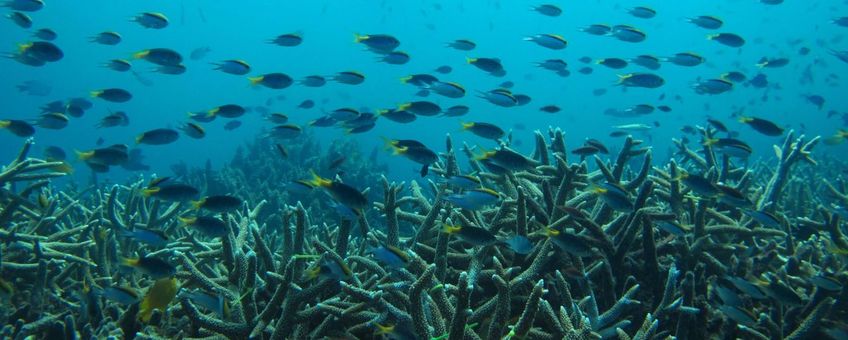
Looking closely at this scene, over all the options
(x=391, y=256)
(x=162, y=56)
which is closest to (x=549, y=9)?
(x=162, y=56)

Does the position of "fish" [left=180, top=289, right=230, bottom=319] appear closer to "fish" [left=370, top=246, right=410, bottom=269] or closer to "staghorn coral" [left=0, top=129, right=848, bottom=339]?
"staghorn coral" [left=0, top=129, right=848, bottom=339]

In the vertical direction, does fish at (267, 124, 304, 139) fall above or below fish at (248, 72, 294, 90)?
below

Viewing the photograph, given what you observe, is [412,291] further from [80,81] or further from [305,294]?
[80,81]

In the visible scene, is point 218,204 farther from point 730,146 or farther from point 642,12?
point 642,12

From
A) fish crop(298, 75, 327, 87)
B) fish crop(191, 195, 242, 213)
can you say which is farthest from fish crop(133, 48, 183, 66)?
fish crop(191, 195, 242, 213)

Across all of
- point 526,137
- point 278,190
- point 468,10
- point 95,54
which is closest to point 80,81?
point 95,54

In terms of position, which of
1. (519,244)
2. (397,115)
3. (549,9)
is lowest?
(397,115)

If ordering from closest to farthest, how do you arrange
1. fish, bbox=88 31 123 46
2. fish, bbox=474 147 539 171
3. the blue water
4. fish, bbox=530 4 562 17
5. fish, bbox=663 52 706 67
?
fish, bbox=474 147 539 171
fish, bbox=88 31 123 46
fish, bbox=663 52 706 67
fish, bbox=530 4 562 17
the blue water

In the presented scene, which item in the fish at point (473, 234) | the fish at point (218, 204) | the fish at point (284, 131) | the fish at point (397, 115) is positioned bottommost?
the fish at point (284, 131)

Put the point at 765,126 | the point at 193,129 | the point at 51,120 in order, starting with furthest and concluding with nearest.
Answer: the point at 193,129 < the point at 51,120 < the point at 765,126

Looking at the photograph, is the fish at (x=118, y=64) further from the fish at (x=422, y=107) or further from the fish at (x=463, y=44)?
the fish at (x=463, y=44)

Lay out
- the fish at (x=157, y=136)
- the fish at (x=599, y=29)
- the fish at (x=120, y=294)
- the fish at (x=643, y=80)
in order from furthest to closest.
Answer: the fish at (x=599, y=29) < the fish at (x=643, y=80) < the fish at (x=157, y=136) < the fish at (x=120, y=294)

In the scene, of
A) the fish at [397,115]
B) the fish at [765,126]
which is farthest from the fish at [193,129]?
the fish at [765,126]

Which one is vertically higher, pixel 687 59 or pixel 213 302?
pixel 213 302
